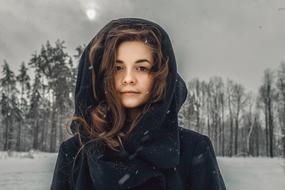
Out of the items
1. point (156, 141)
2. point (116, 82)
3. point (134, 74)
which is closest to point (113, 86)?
point (116, 82)

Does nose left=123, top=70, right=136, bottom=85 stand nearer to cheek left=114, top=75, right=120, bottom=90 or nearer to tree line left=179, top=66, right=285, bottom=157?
cheek left=114, top=75, right=120, bottom=90

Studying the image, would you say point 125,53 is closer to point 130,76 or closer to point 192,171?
point 130,76

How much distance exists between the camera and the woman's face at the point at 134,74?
2.33 meters

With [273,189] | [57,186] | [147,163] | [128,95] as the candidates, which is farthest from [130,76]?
[273,189]

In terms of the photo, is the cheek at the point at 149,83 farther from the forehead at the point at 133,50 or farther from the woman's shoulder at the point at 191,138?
the woman's shoulder at the point at 191,138

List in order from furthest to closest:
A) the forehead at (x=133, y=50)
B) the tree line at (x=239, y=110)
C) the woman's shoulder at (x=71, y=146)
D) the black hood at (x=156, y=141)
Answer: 1. the tree line at (x=239, y=110)
2. the woman's shoulder at (x=71, y=146)
3. the forehead at (x=133, y=50)
4. the black hood at (x=156, y=141)

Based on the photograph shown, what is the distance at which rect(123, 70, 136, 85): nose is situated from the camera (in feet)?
7.51

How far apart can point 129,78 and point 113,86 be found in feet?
0.43

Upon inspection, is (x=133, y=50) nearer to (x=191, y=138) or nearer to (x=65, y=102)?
(x=191, y=138)

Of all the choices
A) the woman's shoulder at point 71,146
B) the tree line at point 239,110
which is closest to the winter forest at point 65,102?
the tree line at point 239,110

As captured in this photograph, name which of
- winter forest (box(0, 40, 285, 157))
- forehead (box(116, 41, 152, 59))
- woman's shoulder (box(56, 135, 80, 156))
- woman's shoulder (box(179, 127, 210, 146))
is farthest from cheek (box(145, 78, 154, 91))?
winter forest (box(0, 40, 285, 157))

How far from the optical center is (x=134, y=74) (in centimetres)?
233

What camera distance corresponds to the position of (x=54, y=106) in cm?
4906

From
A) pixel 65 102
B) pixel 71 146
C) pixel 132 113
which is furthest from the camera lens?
pixel 65 102
